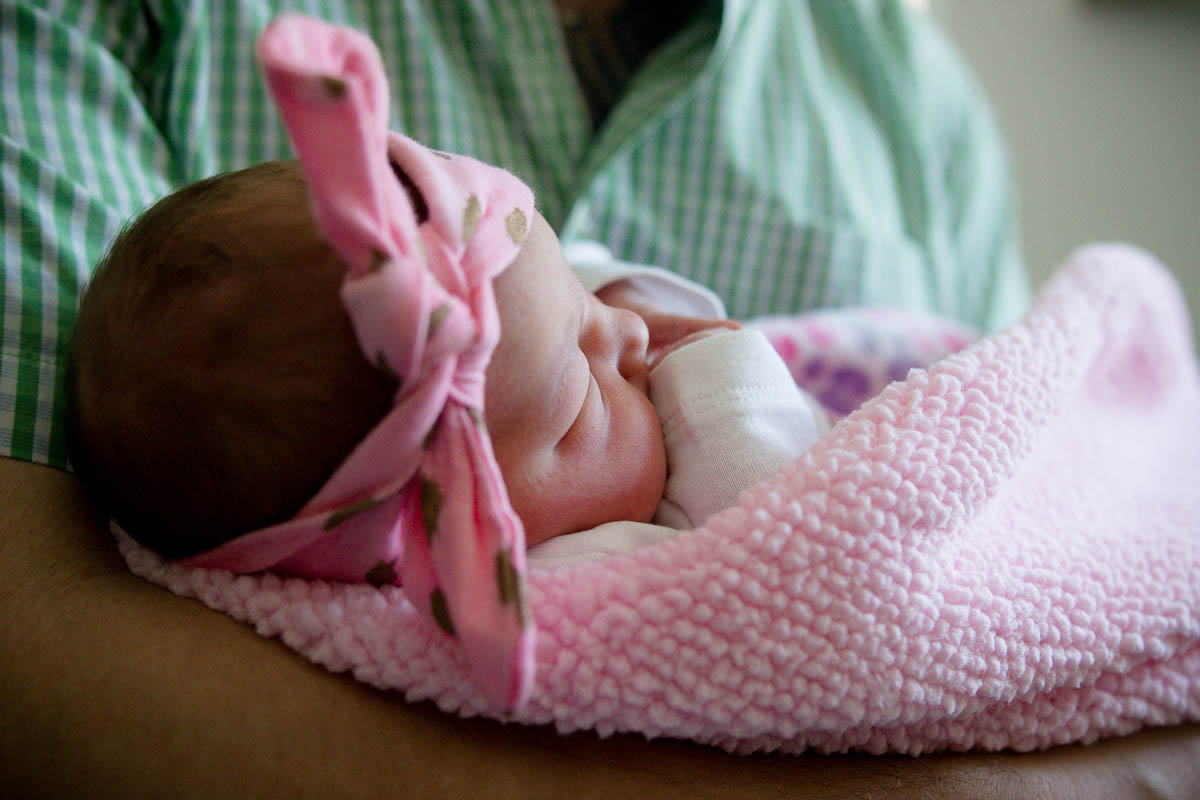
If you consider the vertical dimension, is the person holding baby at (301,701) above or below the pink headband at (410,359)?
below

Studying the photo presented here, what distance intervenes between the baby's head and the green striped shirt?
18 cm

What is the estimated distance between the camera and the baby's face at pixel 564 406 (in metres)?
0.62

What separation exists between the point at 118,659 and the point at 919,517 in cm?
58

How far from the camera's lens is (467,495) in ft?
1.77

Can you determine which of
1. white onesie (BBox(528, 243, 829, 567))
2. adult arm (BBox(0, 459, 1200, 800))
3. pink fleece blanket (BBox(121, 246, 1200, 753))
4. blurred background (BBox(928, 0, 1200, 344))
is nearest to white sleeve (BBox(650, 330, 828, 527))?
white onesie (BBox(528, 243, 829, 567))

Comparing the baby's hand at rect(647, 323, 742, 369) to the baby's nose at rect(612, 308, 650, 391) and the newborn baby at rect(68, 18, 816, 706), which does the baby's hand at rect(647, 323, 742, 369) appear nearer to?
the baby's nose at rect(612, 308, 650, 391)

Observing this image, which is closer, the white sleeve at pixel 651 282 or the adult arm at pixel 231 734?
the adult arm at pixel 231 734

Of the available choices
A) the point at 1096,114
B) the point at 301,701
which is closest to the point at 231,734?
the point at 301,701

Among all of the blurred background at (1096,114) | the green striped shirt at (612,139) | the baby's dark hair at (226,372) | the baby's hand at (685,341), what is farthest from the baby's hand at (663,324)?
the blurred background at (1096,114)

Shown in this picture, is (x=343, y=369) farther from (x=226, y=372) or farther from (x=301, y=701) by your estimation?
(x=301, y=701)

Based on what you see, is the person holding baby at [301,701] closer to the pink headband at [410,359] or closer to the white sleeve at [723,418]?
the pink headband at [410,359]

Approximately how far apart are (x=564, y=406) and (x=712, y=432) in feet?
0.52

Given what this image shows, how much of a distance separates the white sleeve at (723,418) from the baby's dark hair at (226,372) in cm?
31

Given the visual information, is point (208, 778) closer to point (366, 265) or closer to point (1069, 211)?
point (366, 265)
